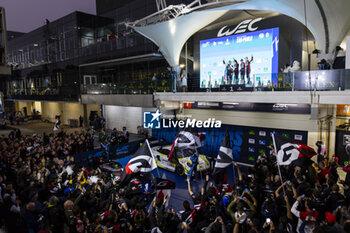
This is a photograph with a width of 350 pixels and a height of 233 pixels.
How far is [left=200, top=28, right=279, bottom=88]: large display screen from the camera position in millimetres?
13445

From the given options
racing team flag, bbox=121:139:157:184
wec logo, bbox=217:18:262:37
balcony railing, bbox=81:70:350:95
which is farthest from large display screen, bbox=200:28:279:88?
racing team flag, bbox=121:139:157:184

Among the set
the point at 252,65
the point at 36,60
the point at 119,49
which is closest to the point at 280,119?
the point at 252,65

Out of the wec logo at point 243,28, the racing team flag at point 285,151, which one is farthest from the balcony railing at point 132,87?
the racing team flag at point 285,151

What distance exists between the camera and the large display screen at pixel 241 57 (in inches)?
529

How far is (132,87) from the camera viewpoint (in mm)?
19047

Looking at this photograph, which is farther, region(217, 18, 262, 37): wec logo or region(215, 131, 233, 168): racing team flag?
region(217, 18, 262, 37): wec logo

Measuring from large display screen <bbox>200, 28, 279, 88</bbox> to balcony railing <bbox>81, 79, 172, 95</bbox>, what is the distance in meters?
3.14

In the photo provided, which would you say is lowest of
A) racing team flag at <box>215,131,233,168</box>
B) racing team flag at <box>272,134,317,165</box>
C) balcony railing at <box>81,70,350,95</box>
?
racing team flag at <box>215,131,233,168</box>

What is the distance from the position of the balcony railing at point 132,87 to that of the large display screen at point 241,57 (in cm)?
314

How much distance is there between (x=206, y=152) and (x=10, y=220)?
12.7m

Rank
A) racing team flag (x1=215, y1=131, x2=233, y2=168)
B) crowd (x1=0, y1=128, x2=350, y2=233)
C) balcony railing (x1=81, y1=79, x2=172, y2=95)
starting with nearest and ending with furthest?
crowd (x1=0, y1=128, x2=350, y2=233) < racing team flag (x1=215, y1=131, x2=233, y2=168) < balcony railing (x1=81, y1=79, x2=172, y2=95)

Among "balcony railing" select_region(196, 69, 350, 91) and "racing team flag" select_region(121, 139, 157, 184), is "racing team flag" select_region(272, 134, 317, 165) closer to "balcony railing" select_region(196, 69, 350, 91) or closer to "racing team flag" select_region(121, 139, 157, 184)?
"racing team flag" select_region(121, 139, 157, 184)

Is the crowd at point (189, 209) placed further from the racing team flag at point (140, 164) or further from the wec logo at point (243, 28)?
the wec logo at point (243, 28)

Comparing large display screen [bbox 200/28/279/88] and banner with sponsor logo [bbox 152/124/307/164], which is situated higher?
large display screen [bbox 200/28/279/88]
